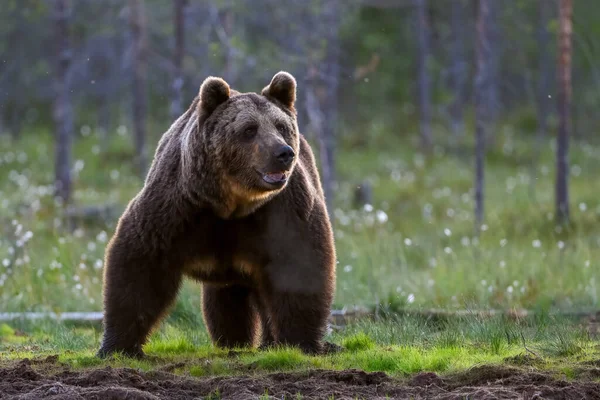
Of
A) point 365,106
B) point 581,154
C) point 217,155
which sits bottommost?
point 217,155

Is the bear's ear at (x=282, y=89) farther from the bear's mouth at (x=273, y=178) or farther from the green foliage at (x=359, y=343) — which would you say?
the green foliage at (x=359, y=343)

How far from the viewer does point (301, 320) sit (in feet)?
20.1

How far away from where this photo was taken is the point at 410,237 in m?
14.0

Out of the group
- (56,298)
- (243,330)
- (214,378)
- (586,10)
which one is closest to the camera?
(214,378)

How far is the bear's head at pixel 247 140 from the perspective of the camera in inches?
221

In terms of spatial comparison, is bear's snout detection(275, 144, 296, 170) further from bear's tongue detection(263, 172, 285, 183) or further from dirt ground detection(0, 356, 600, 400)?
dirt ground detection(0, 356, 600, 400)

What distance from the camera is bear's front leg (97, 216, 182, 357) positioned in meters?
5.95

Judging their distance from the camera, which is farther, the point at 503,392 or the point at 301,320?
the point at 301,320

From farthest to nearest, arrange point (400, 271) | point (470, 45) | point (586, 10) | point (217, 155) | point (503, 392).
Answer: point (470, 45), point (586, 10), point (400, 271), point (217, 155), point (503, 392)

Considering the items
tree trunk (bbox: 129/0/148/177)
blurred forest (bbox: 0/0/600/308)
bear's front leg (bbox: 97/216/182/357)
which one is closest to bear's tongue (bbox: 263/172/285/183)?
bear's front leg (bbox: 97/216/182/357)

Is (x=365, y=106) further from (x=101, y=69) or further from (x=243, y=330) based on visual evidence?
(x=243, y=330)

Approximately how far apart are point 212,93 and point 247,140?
41cm

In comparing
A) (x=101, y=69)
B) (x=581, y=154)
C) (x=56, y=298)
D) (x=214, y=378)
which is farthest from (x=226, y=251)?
(x=101, y=69)

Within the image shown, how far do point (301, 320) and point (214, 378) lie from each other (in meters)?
1.07
